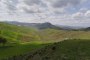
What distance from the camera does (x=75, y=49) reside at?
139ft

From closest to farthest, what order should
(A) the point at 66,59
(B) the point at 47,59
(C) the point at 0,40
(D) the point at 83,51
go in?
(A) the point at 66,59
(B) the point at 47,59
(D) the point at 83,51
(C) the point at 0,40

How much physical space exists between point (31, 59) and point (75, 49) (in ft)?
32.8

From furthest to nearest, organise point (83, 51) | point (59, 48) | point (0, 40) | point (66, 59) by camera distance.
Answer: point (0, 40)
point (59, 48)
point (83, 51)
point (66, 59)

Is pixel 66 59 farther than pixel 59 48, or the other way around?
pixel 59 48

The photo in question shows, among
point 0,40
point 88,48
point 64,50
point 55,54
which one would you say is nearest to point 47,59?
point 55,54

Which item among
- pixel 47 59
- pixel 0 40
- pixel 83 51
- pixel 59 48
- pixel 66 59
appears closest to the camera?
pixel 66 59

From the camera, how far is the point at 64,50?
4191 cm

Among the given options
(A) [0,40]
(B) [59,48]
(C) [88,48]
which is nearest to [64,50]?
(B) [59,48]

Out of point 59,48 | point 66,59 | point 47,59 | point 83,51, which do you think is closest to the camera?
point 66,59

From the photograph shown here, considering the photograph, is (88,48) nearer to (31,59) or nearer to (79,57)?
(79,57)

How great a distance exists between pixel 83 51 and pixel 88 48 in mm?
2802

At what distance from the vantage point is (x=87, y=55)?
3712 cm

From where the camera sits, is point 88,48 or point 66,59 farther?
point 88,48

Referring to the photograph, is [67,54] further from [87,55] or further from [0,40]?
[0,40]
